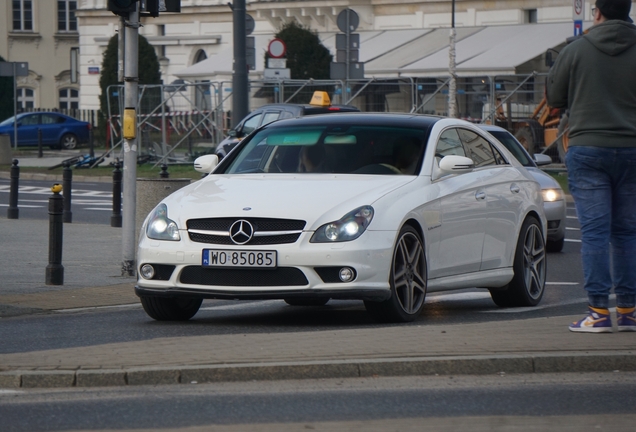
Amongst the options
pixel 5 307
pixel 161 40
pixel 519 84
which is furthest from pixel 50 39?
pixel 5 307

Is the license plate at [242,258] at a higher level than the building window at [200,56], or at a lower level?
lower

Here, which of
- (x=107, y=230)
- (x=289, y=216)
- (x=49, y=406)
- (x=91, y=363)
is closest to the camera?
(x=49, y=406)

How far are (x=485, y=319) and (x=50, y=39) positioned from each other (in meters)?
63.6

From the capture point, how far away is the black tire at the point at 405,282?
9062 mm

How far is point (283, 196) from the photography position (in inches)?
356

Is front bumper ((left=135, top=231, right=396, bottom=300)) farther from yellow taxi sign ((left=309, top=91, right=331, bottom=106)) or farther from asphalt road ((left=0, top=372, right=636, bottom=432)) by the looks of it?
yellow taxi sign ((left=309, top=91, right=331, bottom=106))

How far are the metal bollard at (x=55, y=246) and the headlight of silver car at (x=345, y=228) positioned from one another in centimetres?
411

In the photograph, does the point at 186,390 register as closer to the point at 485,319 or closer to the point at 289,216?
the point at 289,216

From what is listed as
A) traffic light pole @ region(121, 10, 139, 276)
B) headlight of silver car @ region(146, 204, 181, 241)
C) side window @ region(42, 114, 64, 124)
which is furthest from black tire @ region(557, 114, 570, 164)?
side window @ region(42, 114, 64, 124)

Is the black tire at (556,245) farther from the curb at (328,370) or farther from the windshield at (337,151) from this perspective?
the curb at (328,370)

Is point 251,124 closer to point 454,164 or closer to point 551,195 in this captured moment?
point 551,195

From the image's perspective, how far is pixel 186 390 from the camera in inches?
268

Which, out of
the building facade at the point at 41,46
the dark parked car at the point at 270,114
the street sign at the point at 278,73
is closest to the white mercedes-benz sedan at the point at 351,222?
the dark parked car at the point at 270,114

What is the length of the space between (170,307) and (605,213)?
314 centimetres
